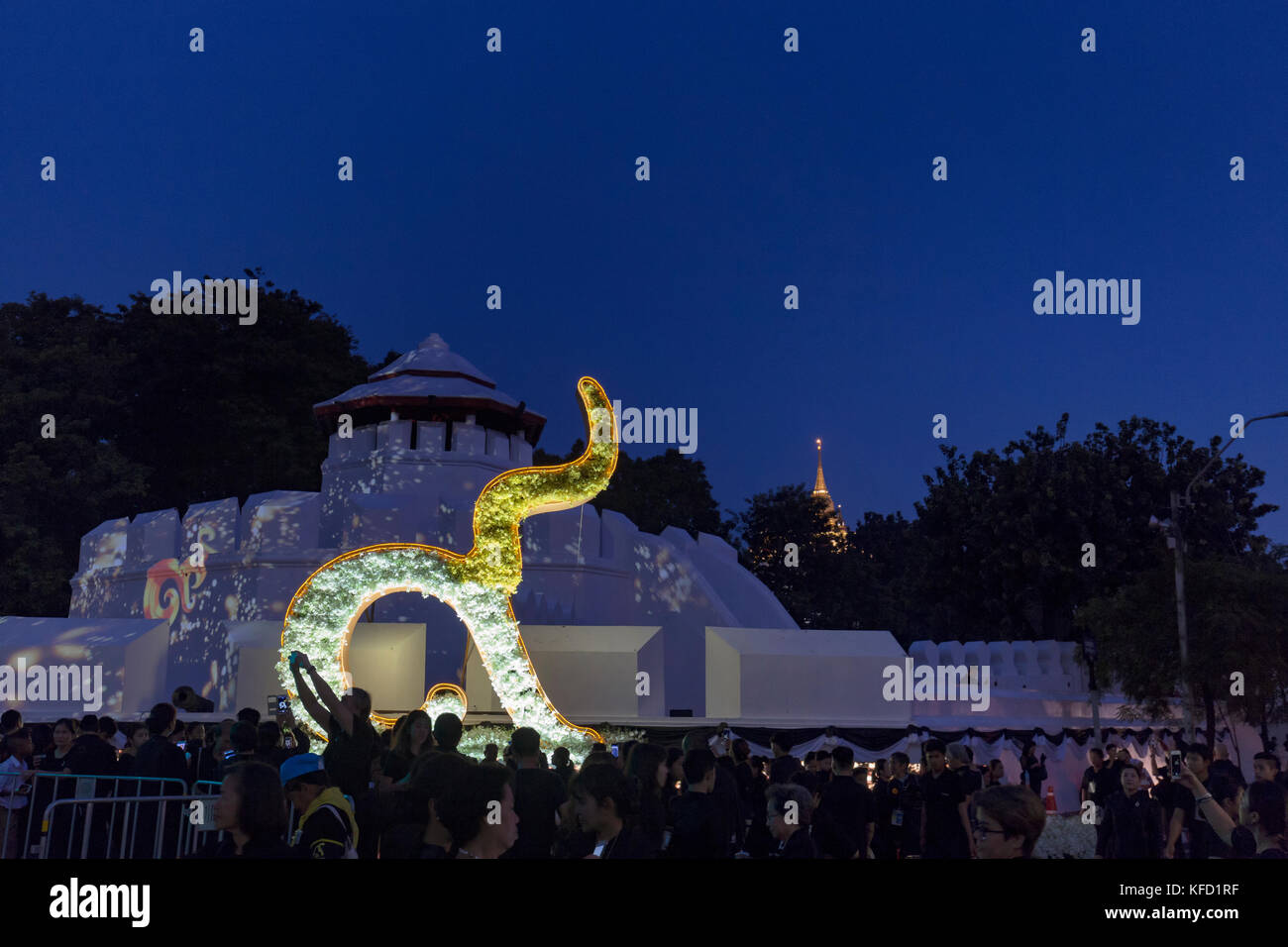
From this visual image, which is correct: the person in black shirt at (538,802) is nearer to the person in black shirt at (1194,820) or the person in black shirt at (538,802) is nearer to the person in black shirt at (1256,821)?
the person in black shirt at (1256,821)

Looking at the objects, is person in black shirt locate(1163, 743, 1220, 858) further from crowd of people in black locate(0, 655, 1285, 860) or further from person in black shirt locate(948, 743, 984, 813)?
person in black shirt locate(948, 743, 984, 813)

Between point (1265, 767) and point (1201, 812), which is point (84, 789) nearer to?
point (1201, 812)

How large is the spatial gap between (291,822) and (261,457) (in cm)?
3795

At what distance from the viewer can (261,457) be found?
139ft

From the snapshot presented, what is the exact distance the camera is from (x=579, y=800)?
556 centimetres

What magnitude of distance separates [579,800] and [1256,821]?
383 cm

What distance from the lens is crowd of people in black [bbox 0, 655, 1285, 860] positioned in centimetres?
488

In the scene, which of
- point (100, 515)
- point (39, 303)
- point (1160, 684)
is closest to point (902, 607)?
point (1160, 684)

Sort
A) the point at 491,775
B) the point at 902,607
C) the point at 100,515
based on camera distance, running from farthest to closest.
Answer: the point at 902,607 → the point at 100,515 → the point at 491,775

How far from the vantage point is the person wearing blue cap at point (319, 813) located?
5.36 meters

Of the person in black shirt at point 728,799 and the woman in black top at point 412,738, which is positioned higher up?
the woman in black top at point 412,738

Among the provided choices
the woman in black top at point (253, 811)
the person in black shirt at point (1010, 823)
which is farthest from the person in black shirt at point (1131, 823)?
the woman in black top at point (253, 811)
